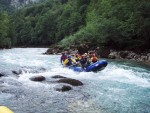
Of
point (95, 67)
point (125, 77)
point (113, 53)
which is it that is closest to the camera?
point (125, 77)

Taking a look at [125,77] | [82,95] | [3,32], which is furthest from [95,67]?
[3,32]

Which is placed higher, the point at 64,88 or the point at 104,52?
the point at 104,52

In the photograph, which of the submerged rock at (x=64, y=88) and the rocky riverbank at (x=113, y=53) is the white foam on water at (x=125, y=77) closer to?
the submerged rock at (x=64, y=88)

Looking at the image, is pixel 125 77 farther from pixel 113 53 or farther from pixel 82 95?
pixel 113 53

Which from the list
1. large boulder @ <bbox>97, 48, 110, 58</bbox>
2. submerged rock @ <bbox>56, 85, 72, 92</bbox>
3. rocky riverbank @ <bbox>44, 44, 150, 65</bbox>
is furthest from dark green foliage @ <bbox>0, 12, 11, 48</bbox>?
submerged rock @ <bbox>56, 85, 72, 92</bbox>

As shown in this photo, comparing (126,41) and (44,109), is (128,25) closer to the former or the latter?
(126,41)

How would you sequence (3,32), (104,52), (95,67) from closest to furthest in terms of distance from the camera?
(95,67) < (104,52) < (3,32)

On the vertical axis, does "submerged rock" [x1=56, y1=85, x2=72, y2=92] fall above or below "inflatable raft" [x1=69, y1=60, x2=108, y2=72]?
below

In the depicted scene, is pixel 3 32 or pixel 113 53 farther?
pixel 3 32

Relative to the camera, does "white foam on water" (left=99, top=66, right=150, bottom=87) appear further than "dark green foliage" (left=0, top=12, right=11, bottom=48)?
No

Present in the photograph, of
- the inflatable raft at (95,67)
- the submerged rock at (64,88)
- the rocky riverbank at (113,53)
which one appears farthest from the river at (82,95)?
the rocky riverbank at (113,53)

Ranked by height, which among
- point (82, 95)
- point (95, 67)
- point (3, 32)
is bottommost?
point (82, 95)

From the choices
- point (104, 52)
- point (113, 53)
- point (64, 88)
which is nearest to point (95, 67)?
point (64, 88)

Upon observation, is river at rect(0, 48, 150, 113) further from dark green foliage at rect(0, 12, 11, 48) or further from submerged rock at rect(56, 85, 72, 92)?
dark green foliage at rect(0, 12, 11, 48)
